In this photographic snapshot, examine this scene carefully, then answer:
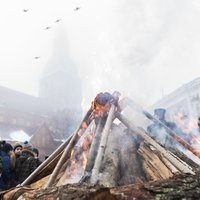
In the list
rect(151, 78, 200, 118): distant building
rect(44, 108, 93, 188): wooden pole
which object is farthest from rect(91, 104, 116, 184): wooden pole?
rect(151, 78, 200, 118): distant building

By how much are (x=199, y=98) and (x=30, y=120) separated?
32.3 m

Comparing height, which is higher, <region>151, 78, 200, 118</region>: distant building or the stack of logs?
<region>151, 78, 200, 118</region>: distant building

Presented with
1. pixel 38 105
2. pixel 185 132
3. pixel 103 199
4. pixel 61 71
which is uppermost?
pixel 61 71

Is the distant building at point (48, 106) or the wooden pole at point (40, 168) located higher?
the distant building at point (48, 106)

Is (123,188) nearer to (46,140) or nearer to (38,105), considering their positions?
(46,140)

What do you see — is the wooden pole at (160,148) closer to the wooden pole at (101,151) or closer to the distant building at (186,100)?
the wooden pole at (101,151)

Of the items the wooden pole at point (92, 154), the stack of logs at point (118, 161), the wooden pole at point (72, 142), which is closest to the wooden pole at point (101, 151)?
the stack of logs at point (118, 161)

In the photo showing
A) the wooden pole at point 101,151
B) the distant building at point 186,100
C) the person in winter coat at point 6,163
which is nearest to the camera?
the wooden pole at point 101,151

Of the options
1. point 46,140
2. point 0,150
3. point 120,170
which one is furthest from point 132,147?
point 46,140

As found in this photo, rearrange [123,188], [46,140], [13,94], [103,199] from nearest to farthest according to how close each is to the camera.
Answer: [103,199] < [123,188] < [46,140] < [13,94]

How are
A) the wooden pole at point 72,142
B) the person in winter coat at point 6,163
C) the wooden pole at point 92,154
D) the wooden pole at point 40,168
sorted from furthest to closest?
the person in winter coat at point 6,163 → the wooden pole at point 40,168 → the wooden pole at point 72,142 → the wooden pole at point 92,154

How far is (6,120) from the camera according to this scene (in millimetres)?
44031

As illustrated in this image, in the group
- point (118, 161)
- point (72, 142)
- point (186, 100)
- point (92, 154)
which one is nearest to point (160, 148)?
point (118, 161)

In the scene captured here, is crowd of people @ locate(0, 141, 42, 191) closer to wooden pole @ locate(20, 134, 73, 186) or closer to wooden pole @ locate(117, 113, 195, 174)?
wooden pole @ locate(20, 134, 73, 186)
